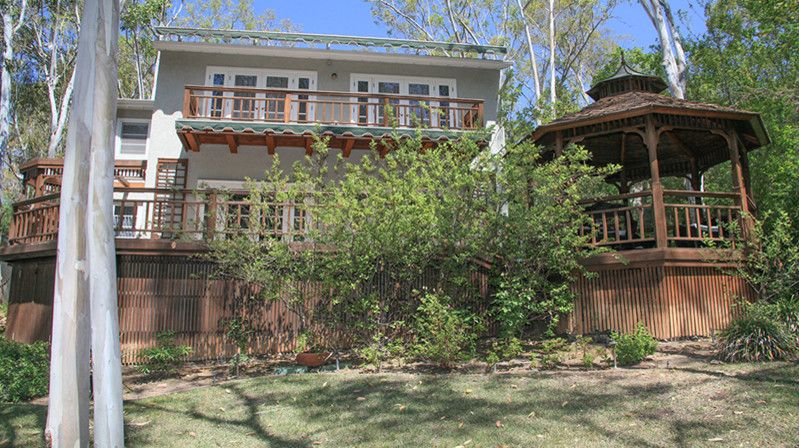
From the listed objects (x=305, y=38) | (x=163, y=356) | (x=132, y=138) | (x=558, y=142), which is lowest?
(x=163, y=356)

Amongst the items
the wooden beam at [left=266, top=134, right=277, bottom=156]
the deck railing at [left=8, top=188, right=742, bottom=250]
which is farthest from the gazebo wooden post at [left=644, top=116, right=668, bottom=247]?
the wooden beam at [left=266, top=134, right=277, bottom=156]

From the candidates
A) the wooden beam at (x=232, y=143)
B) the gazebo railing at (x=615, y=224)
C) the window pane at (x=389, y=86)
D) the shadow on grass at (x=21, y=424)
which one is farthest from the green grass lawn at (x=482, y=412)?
the window pane at (x=389, y=86)

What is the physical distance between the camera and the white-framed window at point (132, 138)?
615 inches

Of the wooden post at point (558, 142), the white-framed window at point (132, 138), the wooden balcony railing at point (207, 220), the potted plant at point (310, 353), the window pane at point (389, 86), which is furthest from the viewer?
the window pane at point (389, 86)

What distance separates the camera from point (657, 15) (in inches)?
653

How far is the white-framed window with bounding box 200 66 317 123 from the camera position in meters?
14.5

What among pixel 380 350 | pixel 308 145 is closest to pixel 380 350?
pixel 380 350

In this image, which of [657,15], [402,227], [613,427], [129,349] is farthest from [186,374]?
[657,15]

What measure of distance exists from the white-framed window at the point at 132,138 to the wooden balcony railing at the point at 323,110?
2.27m

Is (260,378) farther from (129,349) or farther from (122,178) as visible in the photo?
(122,178)

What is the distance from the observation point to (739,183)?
10.8m

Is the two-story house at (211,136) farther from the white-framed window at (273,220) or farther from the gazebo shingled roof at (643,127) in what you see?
the gazebo shingled roof at (643,127)

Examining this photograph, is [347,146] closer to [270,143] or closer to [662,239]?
[270,143]

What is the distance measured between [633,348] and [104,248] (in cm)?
704
